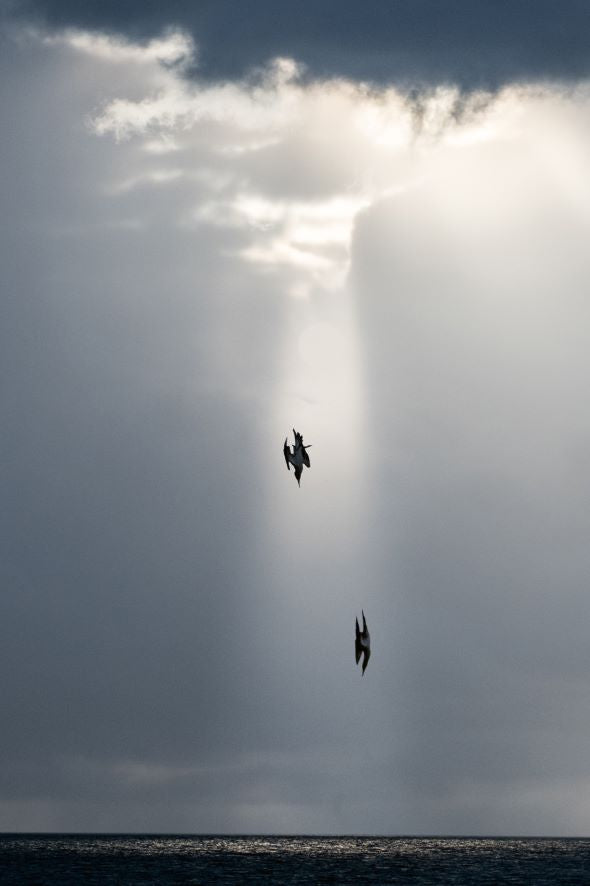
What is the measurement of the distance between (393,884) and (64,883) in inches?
1461

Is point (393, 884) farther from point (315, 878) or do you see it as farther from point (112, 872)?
point (112, 872)

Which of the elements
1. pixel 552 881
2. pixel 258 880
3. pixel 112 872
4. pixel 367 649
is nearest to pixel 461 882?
pixel 552 881

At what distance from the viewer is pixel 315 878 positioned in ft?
557

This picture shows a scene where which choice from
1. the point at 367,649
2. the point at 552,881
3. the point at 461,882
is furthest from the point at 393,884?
the point at 367,649

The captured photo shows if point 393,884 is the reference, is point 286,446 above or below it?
above

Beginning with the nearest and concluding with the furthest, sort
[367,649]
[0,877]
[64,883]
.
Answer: [367,649]
[64,883]
[0,877]

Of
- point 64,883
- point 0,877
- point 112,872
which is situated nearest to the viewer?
point 64,883

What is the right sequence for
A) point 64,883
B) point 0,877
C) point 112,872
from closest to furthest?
point 64,883 → point 0,877 → point 112,872

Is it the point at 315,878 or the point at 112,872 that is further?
the point at 112,872

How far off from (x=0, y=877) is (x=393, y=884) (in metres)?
47.2

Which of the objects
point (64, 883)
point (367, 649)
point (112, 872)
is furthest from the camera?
point (112, 872)

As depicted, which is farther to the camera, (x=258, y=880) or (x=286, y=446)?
(x=258, y=880)

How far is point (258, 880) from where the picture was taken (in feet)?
543

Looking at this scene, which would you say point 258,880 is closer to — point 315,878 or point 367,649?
point 315,878
